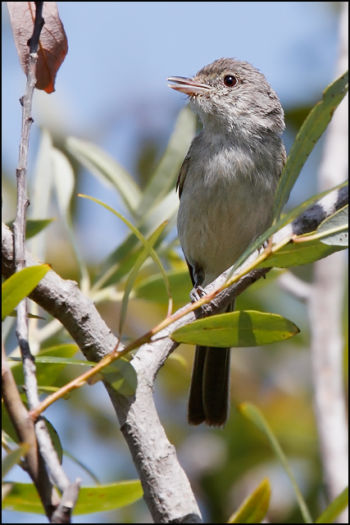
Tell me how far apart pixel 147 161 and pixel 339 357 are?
2.38 m

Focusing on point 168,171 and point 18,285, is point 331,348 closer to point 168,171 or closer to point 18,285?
point 168,171

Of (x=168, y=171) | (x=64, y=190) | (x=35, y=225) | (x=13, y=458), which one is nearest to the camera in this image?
(x=13, y=458)

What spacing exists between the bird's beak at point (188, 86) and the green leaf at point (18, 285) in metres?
3.11

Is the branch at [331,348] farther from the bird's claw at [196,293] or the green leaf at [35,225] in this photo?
the green leaf at [35,225]

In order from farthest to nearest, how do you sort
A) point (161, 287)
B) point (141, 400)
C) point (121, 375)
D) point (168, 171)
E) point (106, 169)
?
point (106, 169), point (168, 171), point (161, 287), point (141, 400), point (121, 375)

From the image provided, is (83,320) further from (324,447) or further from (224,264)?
(224,264)

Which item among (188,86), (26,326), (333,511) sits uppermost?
(188,86)

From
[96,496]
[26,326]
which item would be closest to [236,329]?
[26,326]

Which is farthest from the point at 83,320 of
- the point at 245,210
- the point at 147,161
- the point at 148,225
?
the point at 147,161

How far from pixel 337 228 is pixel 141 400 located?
539 millimetres

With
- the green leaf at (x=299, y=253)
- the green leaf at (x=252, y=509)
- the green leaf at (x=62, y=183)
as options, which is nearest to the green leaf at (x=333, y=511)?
the green leaf at (x=252, y=509)

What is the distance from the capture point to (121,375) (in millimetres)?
1441

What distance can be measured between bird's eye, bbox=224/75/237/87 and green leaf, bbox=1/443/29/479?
146 inches

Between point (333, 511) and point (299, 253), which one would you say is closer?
point (299, 253)
